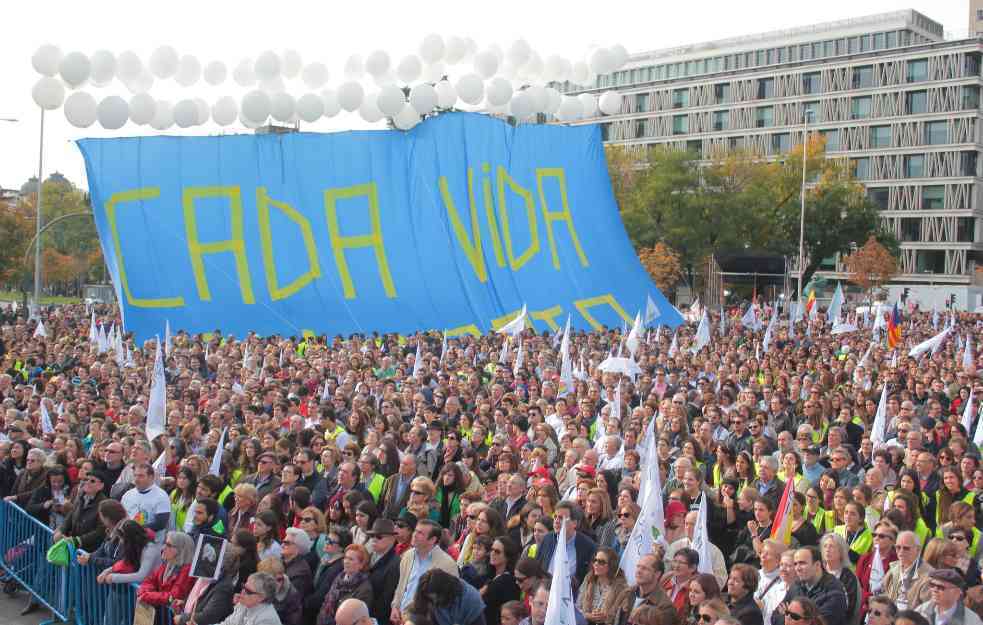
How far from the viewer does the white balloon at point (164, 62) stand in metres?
21.8

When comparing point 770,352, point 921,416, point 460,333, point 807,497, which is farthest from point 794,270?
point 807,497

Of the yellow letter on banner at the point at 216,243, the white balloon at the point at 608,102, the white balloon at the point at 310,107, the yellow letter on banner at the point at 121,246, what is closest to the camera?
the white balloon at the point at 310,107

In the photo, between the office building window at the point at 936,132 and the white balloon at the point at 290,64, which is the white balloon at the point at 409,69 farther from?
the office building window at the point at 936,132

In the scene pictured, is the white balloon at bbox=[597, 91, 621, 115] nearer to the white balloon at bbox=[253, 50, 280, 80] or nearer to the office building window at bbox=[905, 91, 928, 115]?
the white balloon at bbox=[253, 50, 280, 80]

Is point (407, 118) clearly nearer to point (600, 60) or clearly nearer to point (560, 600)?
point (600, 60)

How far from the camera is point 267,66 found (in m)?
22.3

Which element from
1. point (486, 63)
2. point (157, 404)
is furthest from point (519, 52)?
point (157, 404)

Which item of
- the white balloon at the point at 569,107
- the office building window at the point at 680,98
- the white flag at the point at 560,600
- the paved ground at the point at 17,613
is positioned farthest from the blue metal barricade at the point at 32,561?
the office building window at the point at 680,98

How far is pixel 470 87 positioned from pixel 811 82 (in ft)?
190

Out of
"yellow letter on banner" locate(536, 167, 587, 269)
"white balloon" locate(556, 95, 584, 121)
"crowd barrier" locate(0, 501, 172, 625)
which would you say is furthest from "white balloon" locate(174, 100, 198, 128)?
"crowd barrier" locate(0, 501, 172, 625)

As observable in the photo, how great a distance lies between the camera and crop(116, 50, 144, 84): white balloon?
21.8m

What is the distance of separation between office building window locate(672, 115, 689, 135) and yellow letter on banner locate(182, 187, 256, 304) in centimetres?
6291

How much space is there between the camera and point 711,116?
8150cm

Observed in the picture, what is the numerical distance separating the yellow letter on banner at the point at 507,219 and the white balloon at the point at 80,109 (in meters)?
9.78
